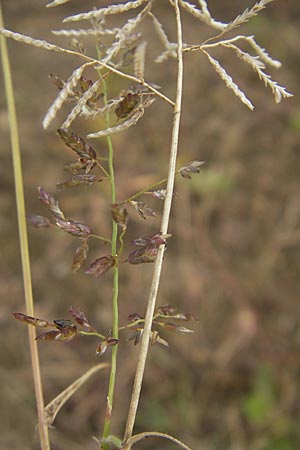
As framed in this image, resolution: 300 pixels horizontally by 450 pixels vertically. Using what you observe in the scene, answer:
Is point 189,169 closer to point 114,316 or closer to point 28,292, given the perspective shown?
point 114,316

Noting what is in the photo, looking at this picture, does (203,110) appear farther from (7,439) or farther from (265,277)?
(7,439)

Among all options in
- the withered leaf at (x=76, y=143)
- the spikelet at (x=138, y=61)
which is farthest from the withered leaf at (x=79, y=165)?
the spikelet at (x=138, y=61)

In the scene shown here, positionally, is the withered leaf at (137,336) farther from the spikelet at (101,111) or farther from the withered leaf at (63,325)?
the spikelet at (101,111)

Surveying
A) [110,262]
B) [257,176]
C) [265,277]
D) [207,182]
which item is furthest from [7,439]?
[110,262]

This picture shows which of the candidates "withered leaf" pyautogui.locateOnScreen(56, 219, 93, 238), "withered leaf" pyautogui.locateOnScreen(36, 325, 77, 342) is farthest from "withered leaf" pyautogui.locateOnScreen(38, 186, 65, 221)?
"withered leaf" pyautogui.locateOnScreen(36, 325, 77, 342)

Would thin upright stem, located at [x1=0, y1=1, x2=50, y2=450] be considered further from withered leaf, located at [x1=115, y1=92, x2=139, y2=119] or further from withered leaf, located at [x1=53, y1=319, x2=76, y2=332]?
withered leaf, located at [x1=115, y1=92, x2=139, y2=119]

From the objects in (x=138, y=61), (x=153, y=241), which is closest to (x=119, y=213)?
(x=153, y=241)
